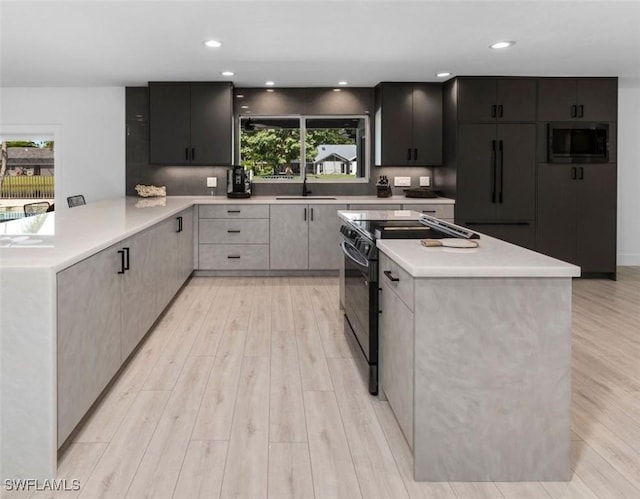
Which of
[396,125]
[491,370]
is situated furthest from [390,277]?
[396,125]

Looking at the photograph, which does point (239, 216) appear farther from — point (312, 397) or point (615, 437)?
point (615, 437)

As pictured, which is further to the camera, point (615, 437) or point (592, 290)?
point (592, 290)

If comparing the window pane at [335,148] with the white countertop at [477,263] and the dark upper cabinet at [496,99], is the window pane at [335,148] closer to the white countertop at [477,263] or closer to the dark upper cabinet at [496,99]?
the dark upper cabinet at [496,99]

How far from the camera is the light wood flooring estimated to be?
2.14 metres

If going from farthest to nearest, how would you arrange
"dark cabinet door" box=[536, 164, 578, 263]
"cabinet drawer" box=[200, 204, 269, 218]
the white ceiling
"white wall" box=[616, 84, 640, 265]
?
"white wall" box=[616, 84, 640, 265] < "cabinet drawer" box=[200, 204, 269, 218] < "dark cabinet door" box=[536, 164, 578, 263] < the white ceiling

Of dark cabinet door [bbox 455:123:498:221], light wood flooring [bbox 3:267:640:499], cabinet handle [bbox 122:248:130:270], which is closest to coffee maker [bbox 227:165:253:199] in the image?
dark cabinet door [bbox 455:123:498:221]

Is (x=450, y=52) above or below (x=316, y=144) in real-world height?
above

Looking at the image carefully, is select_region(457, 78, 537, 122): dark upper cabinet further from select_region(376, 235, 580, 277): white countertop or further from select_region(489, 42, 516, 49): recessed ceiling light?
select_region(376, 235, 580, 277): white countertop

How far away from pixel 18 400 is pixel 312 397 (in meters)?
1.41

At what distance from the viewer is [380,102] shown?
6.72 metres

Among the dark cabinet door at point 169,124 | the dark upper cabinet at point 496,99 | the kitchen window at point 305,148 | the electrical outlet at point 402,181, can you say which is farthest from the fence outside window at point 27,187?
the dark upper cabinet at point 496,99

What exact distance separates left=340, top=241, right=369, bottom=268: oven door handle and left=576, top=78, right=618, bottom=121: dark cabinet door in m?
3.96

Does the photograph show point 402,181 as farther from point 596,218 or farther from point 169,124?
point 169,124

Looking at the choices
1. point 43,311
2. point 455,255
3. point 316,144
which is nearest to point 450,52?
point 316,144
